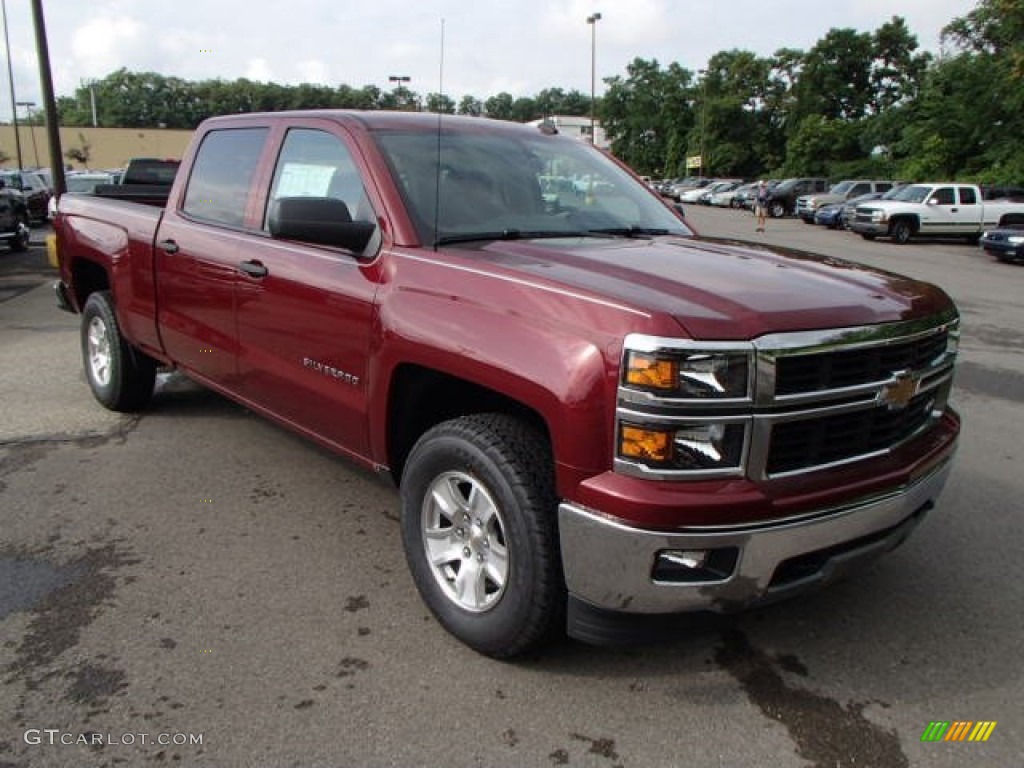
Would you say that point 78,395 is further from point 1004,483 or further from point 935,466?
point 1004,483

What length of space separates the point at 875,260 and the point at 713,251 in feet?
57.0

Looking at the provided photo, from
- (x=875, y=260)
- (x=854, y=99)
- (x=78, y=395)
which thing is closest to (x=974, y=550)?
(x=78, y=395)

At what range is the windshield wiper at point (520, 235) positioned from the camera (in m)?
3.34

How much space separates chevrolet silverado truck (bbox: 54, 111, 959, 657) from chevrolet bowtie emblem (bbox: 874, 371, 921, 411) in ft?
0.05

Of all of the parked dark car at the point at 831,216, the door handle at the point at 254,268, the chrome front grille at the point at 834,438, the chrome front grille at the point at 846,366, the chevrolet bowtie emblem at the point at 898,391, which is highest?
the door handle at the point at 254,268

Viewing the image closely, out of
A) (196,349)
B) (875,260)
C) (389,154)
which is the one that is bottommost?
(875,260)

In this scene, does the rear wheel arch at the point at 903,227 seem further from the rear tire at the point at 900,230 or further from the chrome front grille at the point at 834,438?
the chrome front grille at the point at 834,438

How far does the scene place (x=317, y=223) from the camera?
3.15 metres

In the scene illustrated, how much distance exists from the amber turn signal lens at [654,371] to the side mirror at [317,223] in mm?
1356

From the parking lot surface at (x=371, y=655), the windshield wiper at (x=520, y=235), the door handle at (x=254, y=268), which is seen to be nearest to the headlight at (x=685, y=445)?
the parking lot surface at (x=371, y=655)

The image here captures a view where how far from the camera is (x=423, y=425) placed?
11.3ft

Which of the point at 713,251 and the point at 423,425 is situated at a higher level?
the point at 713,251

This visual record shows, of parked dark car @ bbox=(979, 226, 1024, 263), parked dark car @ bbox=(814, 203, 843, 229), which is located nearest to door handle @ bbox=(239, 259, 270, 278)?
parked dark car @ bbox=(979, 226, 1024, 263)

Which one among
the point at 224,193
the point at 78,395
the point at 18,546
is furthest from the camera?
the point at 78,395
